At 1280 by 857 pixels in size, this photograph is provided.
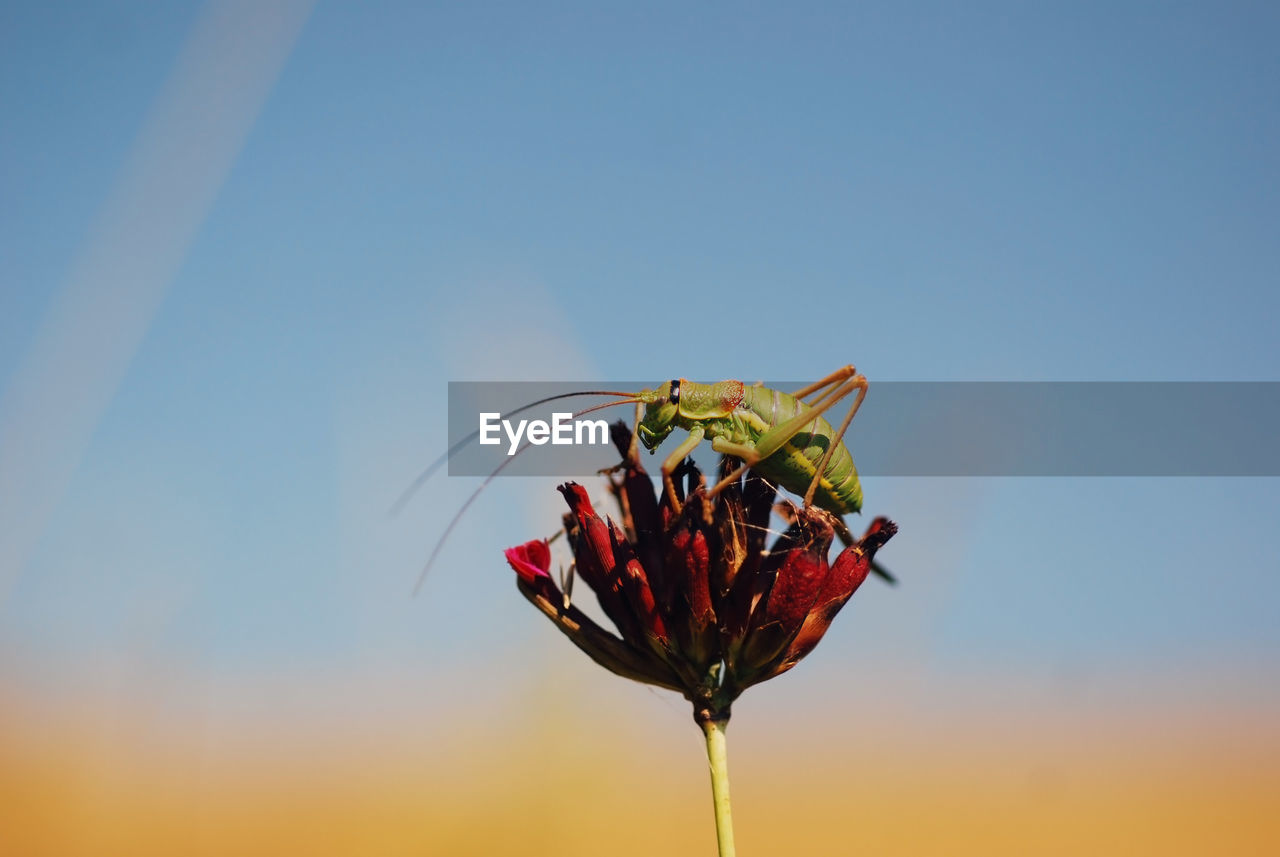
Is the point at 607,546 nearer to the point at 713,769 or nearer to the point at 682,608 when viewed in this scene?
the point at 682,608

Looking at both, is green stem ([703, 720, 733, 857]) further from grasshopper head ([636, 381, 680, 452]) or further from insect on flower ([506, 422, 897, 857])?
grasshopper head ([636, 381, 680, 452])

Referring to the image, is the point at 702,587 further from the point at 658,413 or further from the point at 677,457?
the point at 658,413

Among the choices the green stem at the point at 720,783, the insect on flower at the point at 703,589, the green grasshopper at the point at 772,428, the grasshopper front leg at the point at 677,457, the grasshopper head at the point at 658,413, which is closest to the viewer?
the green stem at the point at 720,783

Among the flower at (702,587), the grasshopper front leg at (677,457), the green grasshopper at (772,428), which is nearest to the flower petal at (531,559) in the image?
the flower at (702,587)

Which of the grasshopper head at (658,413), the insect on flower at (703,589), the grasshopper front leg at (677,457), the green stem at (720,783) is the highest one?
the grasshopper head at (658,413)

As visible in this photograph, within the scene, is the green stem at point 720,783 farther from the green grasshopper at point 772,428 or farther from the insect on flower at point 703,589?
the green grasshopper at point 772,428

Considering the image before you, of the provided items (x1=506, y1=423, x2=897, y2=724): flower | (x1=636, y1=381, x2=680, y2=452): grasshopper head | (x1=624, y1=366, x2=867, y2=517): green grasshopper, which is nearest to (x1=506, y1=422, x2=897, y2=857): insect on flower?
(x1=506, y1=423, x2=897, y2=724): flower

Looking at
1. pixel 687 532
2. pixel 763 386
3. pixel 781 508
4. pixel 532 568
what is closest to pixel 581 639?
pixel 532 568

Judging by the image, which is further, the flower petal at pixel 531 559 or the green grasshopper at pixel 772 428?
the green grasshopper at pixel 772 428
